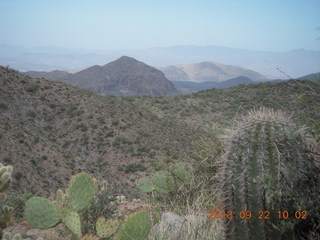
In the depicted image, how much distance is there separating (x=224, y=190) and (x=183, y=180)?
220cm

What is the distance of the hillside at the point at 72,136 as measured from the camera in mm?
13680

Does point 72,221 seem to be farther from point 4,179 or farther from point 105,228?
point 4,179

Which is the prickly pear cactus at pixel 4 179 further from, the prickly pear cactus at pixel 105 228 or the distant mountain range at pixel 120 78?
the distant mountain range at pixel 120 78

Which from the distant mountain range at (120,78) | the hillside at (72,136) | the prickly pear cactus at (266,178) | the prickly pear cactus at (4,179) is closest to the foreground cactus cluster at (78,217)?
the prickly pear cactus at (4,179)

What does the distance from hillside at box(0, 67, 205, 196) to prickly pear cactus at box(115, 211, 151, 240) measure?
29.3 feet

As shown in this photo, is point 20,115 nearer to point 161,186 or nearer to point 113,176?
point 113,176

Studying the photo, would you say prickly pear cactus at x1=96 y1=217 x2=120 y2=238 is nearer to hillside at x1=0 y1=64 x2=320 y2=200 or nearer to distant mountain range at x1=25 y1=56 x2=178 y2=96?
hillside at x1=0 y1=64 x2=320 y2=200

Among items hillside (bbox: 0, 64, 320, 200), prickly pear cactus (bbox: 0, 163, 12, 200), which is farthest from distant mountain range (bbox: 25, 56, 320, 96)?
prickly pear cactus (bbox: 0, 163, 12, 200)

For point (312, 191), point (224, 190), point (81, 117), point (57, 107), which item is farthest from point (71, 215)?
point (57, 107)

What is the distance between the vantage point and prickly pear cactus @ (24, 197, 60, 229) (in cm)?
302

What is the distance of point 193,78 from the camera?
187625mm

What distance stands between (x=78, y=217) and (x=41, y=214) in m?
0.41

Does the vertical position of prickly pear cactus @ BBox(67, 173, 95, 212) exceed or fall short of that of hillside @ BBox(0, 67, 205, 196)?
it exceeds it

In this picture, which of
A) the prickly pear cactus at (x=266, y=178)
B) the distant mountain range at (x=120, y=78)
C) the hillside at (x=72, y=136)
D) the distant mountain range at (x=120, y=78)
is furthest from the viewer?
the distant mountain range at (x=120, y=78)
